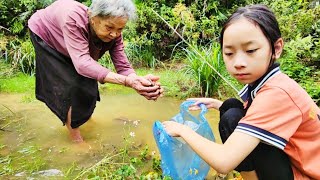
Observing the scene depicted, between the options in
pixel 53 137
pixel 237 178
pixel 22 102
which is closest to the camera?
pixel 237 178

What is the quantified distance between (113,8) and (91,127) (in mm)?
1244

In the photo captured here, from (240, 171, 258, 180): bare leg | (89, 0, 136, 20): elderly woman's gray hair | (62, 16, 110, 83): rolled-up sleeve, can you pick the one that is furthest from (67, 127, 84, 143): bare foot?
(240, 171, 258, 180): bare leg

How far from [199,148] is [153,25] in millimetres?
4709

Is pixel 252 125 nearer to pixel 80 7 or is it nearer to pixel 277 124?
pixel 277 124

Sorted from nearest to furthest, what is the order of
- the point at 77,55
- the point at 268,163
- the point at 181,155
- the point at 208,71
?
the point at 268,163 < the point at 181,155 < the point at 77,55 < the point at 208,71

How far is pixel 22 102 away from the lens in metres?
4.09

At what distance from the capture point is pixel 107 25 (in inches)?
104

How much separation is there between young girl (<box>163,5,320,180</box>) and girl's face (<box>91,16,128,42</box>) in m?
1.17

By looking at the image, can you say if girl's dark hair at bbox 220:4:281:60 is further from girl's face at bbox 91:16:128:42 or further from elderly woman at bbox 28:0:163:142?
girl's face at bbox 91:16:128:42

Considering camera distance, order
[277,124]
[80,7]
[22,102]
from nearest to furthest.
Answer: [277,124] → [80,7] → [22,102]

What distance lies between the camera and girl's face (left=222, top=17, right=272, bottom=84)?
150 centimetres

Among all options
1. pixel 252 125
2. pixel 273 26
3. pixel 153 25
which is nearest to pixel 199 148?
pixel 252 125

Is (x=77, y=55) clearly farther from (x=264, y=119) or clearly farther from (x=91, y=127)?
(x=264, y=119)

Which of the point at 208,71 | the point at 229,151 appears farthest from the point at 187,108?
the point at 208,71
